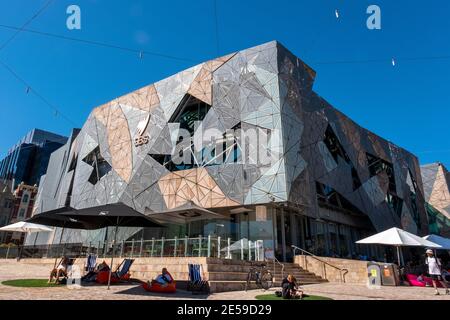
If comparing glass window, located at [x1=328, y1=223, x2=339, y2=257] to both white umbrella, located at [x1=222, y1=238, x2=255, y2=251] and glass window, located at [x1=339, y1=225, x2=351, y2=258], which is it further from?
white umbrella, located at [x1=222, y1=238, x2=255, y2=251]

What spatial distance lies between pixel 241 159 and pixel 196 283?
42.8ft

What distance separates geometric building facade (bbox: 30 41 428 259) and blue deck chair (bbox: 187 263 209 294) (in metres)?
7.02

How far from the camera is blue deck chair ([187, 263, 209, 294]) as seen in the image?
36.1ft

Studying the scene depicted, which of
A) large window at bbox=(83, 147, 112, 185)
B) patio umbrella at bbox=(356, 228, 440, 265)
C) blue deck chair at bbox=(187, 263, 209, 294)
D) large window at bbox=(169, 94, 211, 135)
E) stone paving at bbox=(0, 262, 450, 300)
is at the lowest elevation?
stone paving at bbox=(0, 262, 450, 300)

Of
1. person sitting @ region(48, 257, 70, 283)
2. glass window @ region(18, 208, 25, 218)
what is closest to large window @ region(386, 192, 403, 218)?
person sitting @ region(48, 257, 70, 283)

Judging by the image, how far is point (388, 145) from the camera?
4100cm

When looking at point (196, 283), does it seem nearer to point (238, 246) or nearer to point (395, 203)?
point (238, 246)

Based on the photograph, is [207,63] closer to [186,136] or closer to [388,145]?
[186,136]

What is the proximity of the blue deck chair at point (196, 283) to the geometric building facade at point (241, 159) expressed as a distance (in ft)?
23.0

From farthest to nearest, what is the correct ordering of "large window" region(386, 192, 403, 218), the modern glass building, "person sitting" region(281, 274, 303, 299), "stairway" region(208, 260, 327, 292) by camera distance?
the modern glass building → "large window" region(386, 192, 403, 218) → "stairway" region(208, 260, 327, 292) → "person sitting" region(281, 274, 303, 299)

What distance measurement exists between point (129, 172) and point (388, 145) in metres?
32.5

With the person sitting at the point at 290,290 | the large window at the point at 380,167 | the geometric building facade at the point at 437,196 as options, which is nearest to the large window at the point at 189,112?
the person sitting at the point at 290,290

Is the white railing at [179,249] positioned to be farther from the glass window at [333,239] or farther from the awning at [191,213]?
the glass window at [333,239]
